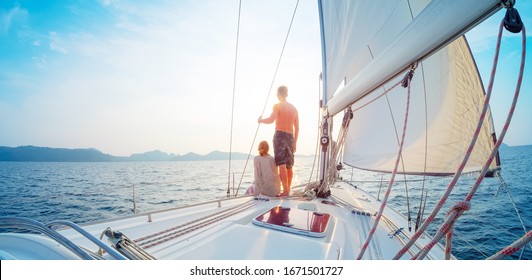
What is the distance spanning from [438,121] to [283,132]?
5.79 ft

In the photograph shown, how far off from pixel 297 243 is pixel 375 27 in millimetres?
2087

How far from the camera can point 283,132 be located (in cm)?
279

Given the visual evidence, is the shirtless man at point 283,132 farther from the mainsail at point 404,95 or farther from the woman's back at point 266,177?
the mainsail at point 404,95

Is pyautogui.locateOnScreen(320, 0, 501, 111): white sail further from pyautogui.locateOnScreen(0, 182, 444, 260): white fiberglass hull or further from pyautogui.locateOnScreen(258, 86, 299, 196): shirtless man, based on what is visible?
pyautogui.locateOnScreen(0, 182, 444, 260): white fiberglass hull

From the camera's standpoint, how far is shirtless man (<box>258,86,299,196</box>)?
2.76 meters

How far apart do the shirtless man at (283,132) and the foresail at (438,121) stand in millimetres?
801

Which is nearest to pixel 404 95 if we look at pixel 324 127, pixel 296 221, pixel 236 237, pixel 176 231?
pixel 324 127

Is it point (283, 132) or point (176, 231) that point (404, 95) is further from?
point (176, 231)

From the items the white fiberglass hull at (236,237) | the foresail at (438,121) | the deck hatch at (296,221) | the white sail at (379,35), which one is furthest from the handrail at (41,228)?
the foresail at (438,121)

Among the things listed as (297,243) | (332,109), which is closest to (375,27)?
(332,109)

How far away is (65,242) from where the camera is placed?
626 mm

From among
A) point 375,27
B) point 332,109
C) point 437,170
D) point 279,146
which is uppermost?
point 375,27

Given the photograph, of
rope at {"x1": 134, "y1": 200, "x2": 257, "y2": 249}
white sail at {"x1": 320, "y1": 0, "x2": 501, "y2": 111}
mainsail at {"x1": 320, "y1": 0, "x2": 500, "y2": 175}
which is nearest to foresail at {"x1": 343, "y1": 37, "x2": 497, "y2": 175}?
mainsail at {"x1": 320, "y1": 0, "x2": 500, "y2": 175}
